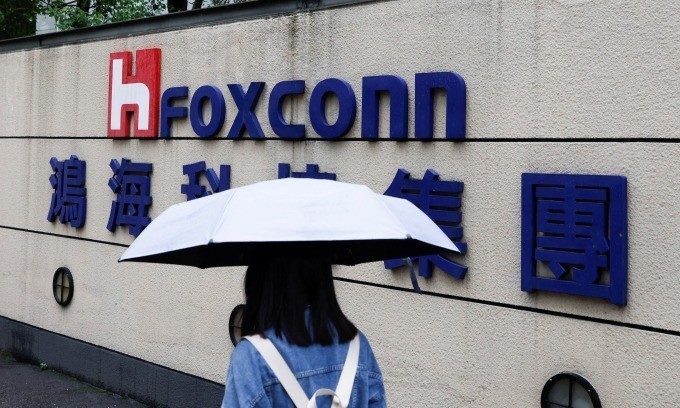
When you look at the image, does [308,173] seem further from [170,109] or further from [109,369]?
[109,369]

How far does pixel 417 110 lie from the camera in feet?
17.0

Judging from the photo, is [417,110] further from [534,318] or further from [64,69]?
[64,69]

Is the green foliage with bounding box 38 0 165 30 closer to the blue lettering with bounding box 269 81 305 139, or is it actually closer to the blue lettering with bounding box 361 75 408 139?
the blue lettering with bounding box 269 81 305 139

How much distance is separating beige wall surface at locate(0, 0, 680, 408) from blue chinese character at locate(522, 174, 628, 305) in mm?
80

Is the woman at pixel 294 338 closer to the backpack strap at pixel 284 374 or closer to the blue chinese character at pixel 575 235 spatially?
the backpack strap at pixel 284 374

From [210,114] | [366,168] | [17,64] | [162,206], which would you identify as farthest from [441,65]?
[17,64]

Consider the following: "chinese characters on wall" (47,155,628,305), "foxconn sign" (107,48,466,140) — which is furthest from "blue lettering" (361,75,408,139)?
"chinese characters on wall" (47,155,628,305)

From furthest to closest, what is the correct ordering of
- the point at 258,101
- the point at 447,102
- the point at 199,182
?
the point at 199,182
the point at 258,101
the point at 447,102

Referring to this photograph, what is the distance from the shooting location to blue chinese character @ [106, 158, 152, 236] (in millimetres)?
7188

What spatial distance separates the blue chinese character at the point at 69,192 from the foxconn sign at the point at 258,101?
0.66 m

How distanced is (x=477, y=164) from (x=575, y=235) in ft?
2.53

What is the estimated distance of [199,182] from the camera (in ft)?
22.1

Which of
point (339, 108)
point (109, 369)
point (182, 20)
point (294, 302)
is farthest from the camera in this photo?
point (109, 369)

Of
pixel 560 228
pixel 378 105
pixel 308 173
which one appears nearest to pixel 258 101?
pixel 308 173
